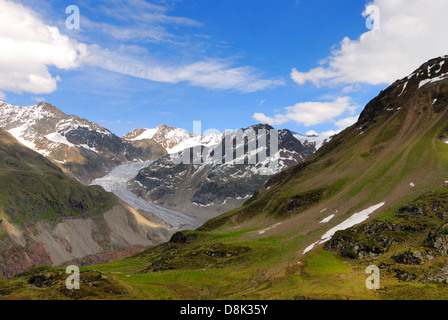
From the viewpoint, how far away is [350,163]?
174 m

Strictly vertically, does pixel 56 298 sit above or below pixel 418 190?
below

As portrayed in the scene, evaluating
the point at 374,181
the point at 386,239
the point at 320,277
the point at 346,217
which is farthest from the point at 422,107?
the point at 320,277

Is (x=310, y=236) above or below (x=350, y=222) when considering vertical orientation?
below

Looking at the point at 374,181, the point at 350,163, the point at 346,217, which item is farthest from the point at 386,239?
the point at 350,163

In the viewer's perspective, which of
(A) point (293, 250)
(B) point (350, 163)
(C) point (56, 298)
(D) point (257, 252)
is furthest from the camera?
(B) point (350, 163)

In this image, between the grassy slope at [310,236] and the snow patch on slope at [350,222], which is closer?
the grassy slope at [310,236]

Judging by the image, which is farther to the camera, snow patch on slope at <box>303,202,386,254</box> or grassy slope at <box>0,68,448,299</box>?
snow patch on slope at <box>303,202,386,254</box>

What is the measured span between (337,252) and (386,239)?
1190 cm

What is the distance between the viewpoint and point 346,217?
387 ft

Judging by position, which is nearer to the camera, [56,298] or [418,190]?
[56,298]
